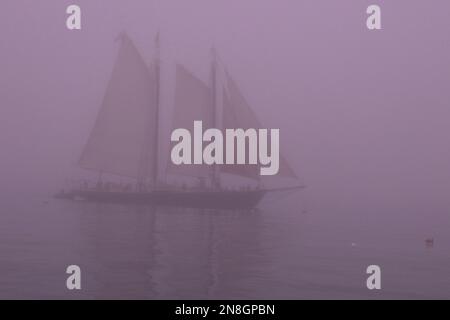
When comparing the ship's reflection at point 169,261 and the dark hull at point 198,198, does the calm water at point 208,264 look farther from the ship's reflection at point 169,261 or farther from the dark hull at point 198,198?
the dark hull at point 198,198

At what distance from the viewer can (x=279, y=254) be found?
2358cm

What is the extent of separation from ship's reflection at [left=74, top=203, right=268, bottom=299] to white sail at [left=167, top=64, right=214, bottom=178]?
2621 cm

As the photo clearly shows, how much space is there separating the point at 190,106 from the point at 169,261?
41139 millimetres

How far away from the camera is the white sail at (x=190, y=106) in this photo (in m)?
59.6

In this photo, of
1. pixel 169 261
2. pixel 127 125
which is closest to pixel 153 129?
pixel 127 125

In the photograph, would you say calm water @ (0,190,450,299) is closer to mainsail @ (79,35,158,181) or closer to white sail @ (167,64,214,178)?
white sail @ (167,64,214,178)

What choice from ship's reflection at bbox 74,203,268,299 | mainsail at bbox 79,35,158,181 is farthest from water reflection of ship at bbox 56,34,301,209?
ship's reflection at bbox 74,203,268,299

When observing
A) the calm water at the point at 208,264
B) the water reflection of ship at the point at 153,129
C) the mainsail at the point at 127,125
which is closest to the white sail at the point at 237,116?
the water reflection of ship at the point at 153,129

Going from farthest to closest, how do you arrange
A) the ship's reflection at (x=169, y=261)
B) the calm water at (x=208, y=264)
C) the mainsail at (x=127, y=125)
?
the mainsail at (x=127, y=125)
the calm water at (x=208, y=264)
the ship's reflection at (x=169, y=261)

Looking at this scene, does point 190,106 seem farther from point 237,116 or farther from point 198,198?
point 198,198

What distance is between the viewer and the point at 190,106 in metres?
60.2

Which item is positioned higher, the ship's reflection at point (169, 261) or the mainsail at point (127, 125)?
the mainsail at point (127, 125)
